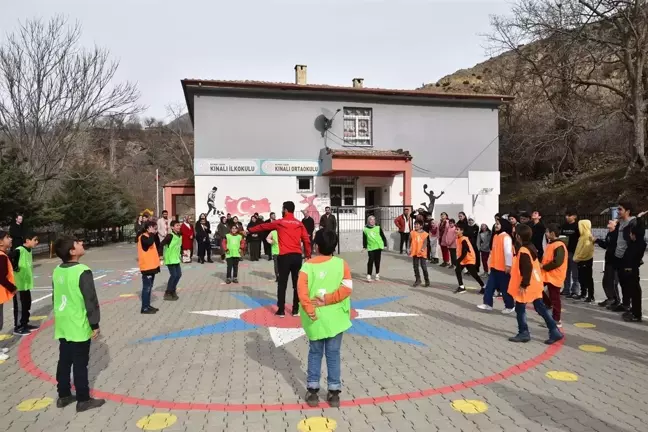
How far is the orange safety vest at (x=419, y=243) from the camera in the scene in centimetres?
1037

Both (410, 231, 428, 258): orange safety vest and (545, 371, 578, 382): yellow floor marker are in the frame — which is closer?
(545, 371, 578, 382): yellow floor marker

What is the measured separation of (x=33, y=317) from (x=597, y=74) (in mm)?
33610

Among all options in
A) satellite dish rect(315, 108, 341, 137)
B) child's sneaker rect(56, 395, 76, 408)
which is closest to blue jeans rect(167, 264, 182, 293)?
child's sneaker rect(56, 395, 76, 408)

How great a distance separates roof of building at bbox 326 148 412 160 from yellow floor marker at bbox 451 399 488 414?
17.4 metres

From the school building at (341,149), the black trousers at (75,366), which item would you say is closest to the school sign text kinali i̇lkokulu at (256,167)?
the school building at (341,149)

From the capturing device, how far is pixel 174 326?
757cm

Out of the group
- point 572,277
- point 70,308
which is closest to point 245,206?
point 572,277

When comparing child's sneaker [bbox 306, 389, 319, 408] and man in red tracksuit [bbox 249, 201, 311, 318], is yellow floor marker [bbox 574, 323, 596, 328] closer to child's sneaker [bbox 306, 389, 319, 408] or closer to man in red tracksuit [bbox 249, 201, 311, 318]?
man in red tracksuit [bbox 249, 201, 311, 318]

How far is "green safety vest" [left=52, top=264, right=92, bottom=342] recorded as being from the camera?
4324 millimetres

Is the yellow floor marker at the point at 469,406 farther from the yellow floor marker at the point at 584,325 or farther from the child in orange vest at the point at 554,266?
the yellow floor marker at the point at 584,325

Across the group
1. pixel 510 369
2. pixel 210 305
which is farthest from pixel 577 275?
pixel 210 305

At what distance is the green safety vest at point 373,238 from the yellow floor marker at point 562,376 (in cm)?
636

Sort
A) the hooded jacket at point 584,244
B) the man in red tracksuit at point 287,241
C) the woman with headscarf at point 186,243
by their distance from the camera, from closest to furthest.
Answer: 1. the man in red tracksuit at point 287,241
2. the hooded jacket at point 584,244
3. the woman with headscarf at point 186,243

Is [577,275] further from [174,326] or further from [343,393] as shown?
[174,326]
